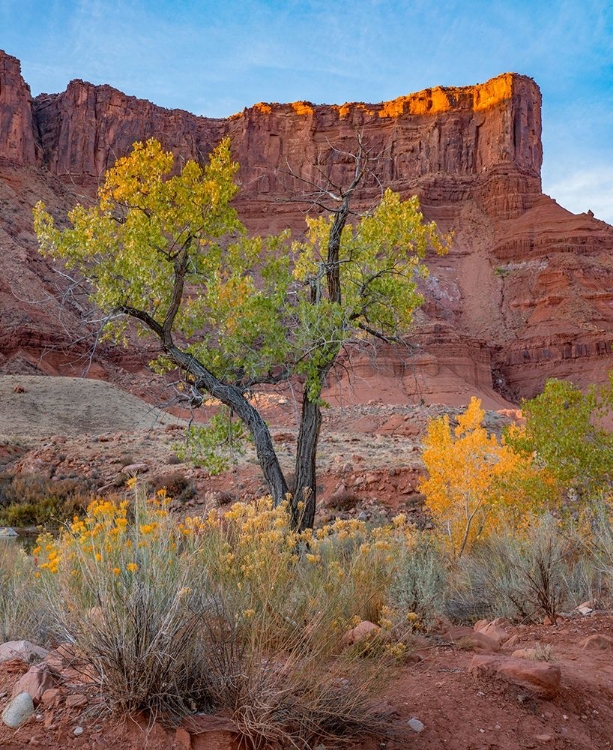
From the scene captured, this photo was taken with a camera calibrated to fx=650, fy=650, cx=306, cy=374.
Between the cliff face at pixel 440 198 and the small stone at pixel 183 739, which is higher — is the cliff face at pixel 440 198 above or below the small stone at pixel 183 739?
above

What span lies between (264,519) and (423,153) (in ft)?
280

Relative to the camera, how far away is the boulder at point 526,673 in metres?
3.88

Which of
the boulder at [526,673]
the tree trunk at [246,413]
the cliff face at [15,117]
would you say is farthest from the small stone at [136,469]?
the cliff face at [15,117]

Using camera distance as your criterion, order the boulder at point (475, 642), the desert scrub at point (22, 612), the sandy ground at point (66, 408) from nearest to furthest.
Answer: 1. the desert scrub at point (22, 612)
2. the boulder at point (475, 642)
3. the sandy ground at point (66, 408)

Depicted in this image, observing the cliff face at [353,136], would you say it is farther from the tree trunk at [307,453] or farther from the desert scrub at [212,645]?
the desert scrub at [212,645]

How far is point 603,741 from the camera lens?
3.61 metres

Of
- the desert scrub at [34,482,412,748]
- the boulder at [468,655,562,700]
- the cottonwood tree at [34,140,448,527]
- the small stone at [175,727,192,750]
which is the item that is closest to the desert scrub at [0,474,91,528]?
the cottonwood tree at [34,140,448,527]

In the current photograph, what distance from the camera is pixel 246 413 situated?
929 cm

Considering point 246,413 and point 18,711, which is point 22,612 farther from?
point 246,413

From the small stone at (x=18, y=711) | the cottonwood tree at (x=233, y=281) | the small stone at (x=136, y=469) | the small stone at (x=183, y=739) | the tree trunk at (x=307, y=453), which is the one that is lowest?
the small stone at (x=136, y=469)

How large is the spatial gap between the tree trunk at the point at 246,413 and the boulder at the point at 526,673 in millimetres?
5166

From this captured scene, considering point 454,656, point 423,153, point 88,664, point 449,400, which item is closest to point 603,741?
point 454,656

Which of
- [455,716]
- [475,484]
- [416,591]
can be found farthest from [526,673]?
[475,484]

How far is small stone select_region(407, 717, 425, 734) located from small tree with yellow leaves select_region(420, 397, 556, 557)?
644 centimetres
